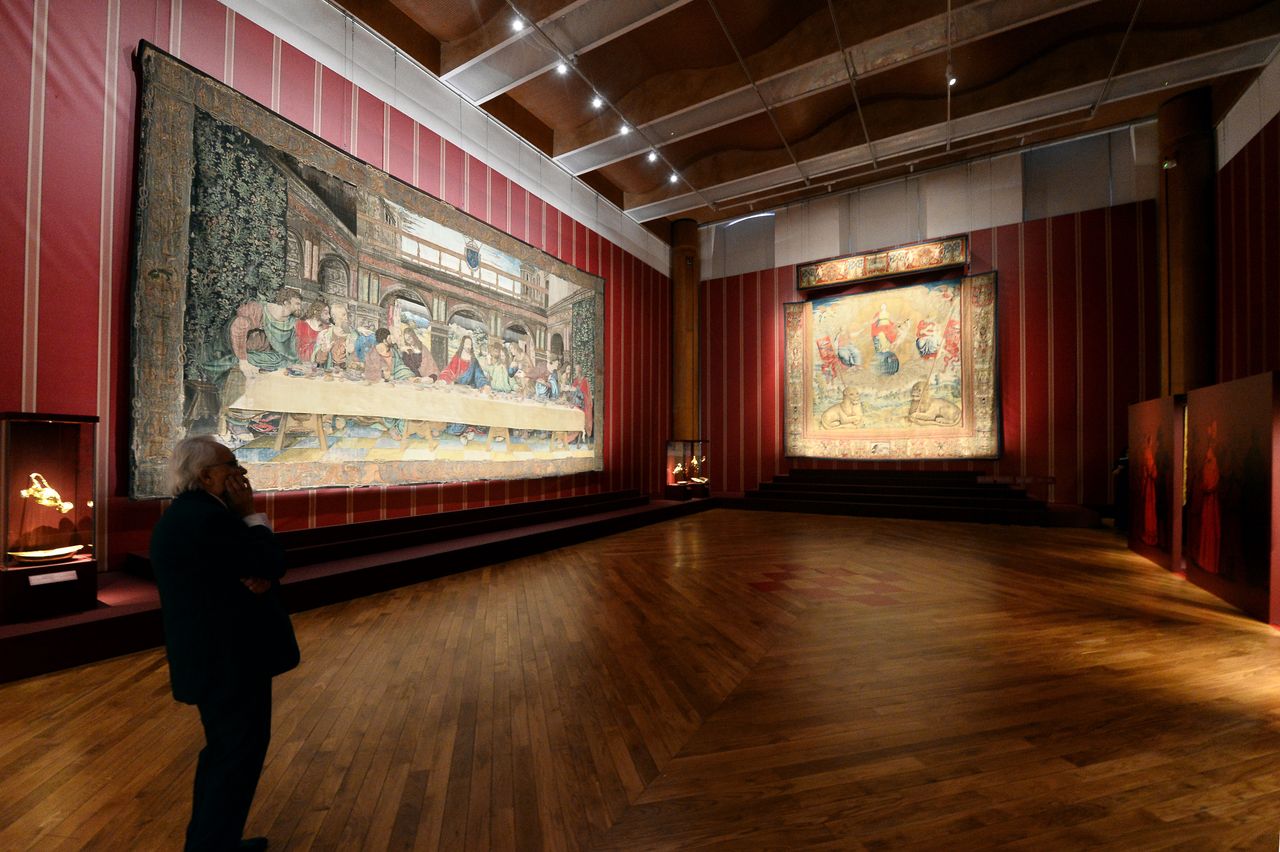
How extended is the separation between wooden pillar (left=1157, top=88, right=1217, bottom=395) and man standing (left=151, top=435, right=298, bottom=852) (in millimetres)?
9871

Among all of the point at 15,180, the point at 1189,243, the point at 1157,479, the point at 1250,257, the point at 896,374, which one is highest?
the point at 1189,243

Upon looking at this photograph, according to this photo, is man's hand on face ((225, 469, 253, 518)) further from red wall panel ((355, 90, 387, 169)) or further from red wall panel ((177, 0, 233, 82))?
red wall panel ((355, 90, 387, 169))

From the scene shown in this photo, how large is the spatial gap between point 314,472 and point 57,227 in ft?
8.17

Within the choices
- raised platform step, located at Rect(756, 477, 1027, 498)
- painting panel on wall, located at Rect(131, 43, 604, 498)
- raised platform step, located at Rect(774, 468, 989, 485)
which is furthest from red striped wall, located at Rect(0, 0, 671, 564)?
raised platform step, located at Rect(774, 468, 989, 485)

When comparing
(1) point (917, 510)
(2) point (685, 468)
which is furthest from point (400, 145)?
(1) point (917, 510)

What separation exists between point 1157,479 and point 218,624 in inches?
311

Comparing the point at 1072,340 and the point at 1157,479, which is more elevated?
the point at 1072,340

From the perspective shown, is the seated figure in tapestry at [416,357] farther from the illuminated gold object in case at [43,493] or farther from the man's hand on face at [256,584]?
the man's hand on face at [256,584]

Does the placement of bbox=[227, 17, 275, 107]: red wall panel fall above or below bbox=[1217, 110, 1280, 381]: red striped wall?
above

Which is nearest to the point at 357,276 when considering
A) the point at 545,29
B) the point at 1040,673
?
the point at 545,29

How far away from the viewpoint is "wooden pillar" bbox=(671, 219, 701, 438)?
38.9 ft

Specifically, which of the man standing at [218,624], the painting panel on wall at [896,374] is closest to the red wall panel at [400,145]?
the man standing at [218,624]

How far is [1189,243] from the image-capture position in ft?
24.3

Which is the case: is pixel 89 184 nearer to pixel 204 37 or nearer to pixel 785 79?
pixel 204 37
